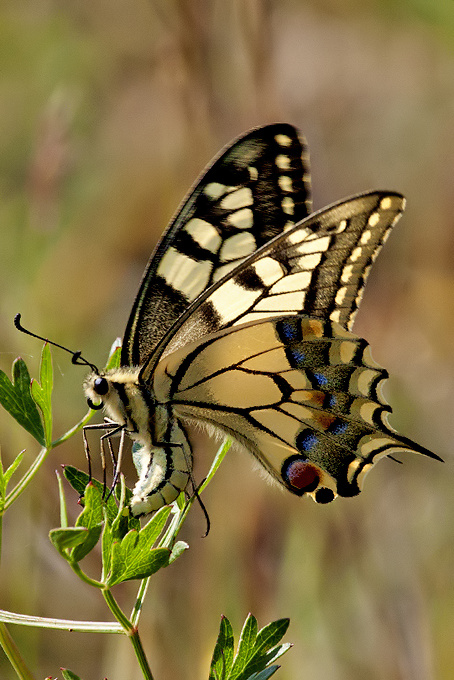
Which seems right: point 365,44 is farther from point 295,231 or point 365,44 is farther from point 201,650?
point 201,650

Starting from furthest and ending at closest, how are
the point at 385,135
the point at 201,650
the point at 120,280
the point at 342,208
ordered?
the point at 385,135 < the point at 120,280 < the point at 201,650 < the point at 342,208

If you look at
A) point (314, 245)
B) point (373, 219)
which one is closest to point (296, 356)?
point (314, 245)

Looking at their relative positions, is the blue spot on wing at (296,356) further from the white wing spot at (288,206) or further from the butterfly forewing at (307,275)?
the white wing spot at (288,206)

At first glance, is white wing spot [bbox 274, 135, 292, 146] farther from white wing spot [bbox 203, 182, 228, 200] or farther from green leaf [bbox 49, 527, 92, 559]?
green leaf [bbox 49, 527, 92, 559]

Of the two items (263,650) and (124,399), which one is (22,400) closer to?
(124,399)

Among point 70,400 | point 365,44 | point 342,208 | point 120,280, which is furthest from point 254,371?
point 365,44

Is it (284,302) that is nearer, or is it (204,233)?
(284,302)

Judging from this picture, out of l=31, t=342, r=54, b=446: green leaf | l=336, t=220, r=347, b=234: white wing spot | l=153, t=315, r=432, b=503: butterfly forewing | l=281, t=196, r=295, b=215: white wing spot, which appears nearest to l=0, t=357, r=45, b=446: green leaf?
l=31, t=342, r=54, b=446: green leaf
